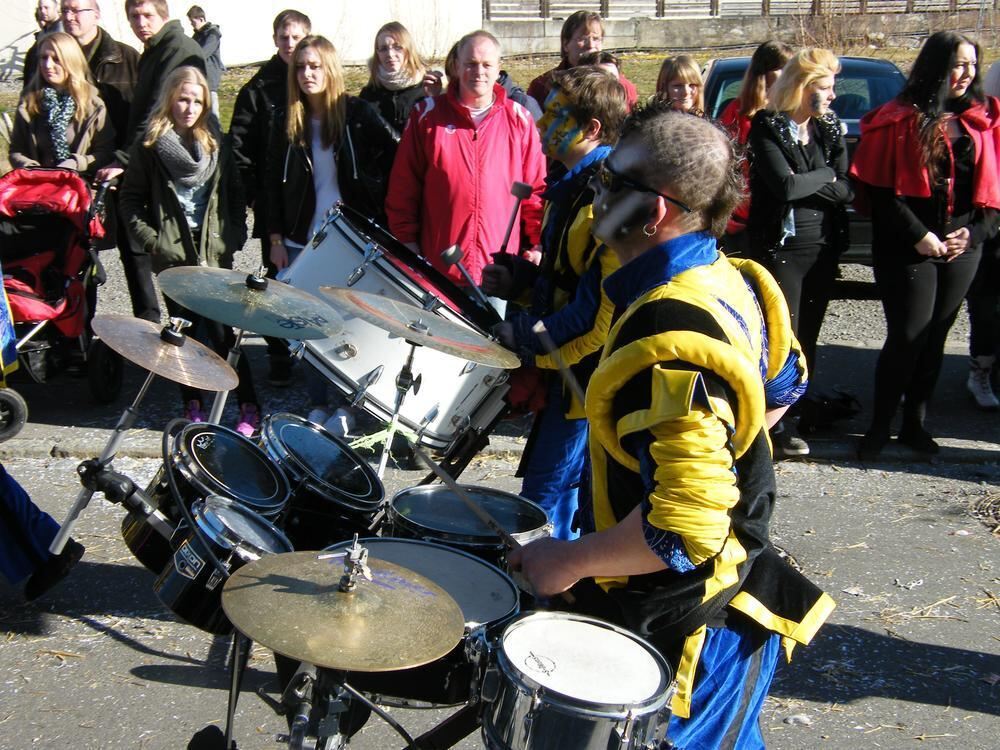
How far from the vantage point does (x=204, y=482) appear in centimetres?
311

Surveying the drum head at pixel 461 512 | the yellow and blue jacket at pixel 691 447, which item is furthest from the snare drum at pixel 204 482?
the yellow and blue jacket at pixel 691 447

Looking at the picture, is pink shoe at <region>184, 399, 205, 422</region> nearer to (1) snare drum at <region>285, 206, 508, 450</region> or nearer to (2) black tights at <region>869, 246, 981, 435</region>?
(1) snare drum at <region>285, 206, 508, 450</region>

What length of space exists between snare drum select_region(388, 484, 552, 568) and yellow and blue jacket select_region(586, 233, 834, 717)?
79cm

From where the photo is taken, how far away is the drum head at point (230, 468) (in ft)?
10.2

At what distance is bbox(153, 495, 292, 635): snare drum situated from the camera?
2.81 m

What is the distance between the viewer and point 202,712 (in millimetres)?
3385

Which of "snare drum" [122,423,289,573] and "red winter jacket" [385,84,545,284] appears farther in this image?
"red winter jacket" [385,84,545,284]

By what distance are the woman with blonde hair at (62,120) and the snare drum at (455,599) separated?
14.2 ft

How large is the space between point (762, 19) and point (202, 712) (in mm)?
24691

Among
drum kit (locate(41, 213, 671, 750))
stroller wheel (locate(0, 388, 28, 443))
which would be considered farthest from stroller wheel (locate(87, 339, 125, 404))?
drum kit (locate(41, 213, 671, 750))

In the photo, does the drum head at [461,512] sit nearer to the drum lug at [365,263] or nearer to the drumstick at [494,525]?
the drumstick at [494,525]

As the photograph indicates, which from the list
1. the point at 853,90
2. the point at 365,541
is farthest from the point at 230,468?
the point at 853,90

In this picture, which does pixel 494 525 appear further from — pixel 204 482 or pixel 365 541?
pixel 204 482

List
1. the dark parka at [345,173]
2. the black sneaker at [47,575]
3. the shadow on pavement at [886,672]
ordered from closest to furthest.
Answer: the shadow on pavement at [886,672] → the black sneaker at [47,575] → the dark parka at [345,173]
